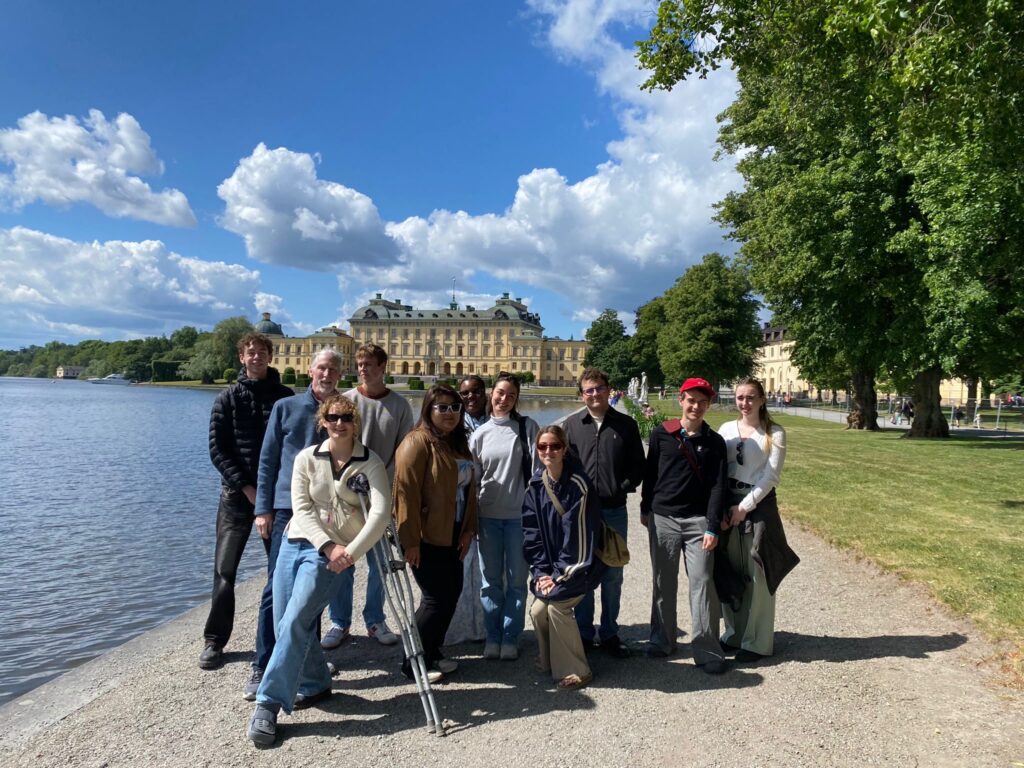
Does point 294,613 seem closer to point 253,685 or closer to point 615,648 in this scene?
point 253,685

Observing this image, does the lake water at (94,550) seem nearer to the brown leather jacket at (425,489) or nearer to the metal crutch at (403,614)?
the metal crutch at (403,614)

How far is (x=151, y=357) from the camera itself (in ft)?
411

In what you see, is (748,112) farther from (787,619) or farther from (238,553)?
(238,553)

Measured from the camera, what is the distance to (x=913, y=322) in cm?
1908

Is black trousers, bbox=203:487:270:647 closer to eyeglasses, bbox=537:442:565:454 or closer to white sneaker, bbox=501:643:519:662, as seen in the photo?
white sneaker, bbox=501:643:519:662

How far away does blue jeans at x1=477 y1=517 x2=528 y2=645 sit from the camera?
180 inches

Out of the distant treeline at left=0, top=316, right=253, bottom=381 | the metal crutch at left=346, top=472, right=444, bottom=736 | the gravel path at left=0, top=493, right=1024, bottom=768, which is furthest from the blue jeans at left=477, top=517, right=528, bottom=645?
the distant treeline at left=0, top=316, right=253, bottom=381

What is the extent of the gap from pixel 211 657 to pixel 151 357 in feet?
451

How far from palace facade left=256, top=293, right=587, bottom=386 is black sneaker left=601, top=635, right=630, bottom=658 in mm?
114496

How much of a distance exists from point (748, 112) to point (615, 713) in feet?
78.3

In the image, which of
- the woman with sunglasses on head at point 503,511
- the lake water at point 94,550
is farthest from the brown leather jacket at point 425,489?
the lake water at point 94,550

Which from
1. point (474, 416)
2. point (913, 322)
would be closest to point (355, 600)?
point (474, 416)

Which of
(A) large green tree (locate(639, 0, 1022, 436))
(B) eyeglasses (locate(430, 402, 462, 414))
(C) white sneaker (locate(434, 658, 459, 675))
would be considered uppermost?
(A) large green tree (locate(639, 0, 1022, 436))

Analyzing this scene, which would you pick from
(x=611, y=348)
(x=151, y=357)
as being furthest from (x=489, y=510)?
(x=151, y=357)
